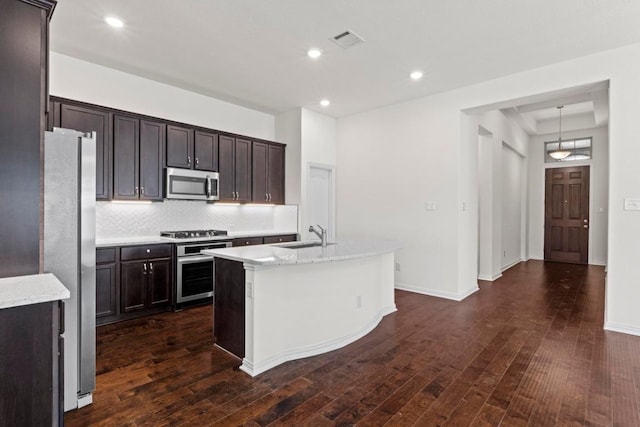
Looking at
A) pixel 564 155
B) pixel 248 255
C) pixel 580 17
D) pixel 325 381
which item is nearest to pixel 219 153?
pixel 248 255

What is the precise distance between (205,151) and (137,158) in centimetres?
95

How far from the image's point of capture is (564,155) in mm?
7059

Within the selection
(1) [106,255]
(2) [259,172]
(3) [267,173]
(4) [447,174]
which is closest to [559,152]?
(4) [447,174]

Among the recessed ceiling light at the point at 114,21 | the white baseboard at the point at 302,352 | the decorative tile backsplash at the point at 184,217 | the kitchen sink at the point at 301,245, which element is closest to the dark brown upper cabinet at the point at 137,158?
the decorative tile backsplash at the point at 184,217

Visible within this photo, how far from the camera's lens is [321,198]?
619cm

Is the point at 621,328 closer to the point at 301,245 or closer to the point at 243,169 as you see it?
the point at 301,245

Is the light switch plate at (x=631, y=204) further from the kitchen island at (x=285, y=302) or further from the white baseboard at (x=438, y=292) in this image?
the kitchen island at (x=285, y=302)

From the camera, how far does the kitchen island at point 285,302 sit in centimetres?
261

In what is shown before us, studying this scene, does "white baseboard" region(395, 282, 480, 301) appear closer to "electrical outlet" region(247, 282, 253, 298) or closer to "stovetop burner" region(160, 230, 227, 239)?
"stovetop burner" region(160, 230, 227, 239)

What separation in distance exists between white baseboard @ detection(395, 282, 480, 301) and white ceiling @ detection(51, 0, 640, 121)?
291cm

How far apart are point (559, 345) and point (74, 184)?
412 centimetres

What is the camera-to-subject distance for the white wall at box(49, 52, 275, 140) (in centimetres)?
383

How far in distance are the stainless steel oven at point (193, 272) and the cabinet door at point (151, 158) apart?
791 mm

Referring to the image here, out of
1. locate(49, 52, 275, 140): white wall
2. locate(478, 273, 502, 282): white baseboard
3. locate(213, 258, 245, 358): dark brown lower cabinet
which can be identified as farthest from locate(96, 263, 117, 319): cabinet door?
locate(478, 273, 502, 282): white baseboard
